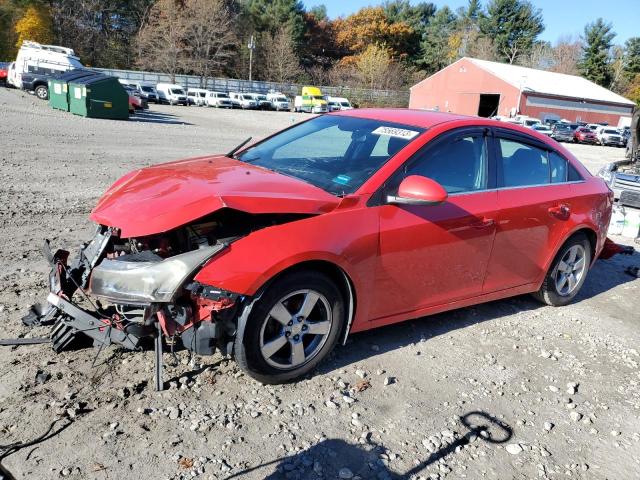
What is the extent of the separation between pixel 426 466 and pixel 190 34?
6686cm

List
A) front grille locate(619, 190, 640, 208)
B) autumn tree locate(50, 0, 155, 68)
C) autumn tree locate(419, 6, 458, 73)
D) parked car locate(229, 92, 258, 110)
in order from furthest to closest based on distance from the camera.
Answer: autumn tree locate(419, 6, 458, 73), autumn tree locate(50, 0, 155, 68), parked car locate(229, 92, 258, 110), front grille locate(619, 190, 640, 208)

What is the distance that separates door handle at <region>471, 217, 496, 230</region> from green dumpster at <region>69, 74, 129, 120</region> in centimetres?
2215

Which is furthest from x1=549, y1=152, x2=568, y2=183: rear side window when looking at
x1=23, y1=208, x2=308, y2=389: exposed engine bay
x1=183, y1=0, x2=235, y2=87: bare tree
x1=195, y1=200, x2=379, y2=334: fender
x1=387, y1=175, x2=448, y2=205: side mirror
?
x1=183, y1=0, x2=235, y2=87: bare tree

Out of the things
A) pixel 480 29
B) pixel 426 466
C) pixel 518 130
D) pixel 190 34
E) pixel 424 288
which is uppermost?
pixel 480 29

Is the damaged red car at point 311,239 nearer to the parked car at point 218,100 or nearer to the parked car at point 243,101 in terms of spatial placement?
the parked car at point 218,100

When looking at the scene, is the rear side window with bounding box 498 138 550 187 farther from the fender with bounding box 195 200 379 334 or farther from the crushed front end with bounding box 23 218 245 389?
the crushed front end with bounding box 23 218 245 389

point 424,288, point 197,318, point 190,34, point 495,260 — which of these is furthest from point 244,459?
point 190,34

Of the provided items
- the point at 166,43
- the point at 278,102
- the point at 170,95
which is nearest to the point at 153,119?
the point at 170,95

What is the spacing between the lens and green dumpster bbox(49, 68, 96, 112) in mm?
24097

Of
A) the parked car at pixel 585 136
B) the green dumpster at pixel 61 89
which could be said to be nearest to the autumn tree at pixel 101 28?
the green dumpster at pixel 61 89

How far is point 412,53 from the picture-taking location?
9131 cm

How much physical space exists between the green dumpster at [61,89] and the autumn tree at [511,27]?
81.0 meters

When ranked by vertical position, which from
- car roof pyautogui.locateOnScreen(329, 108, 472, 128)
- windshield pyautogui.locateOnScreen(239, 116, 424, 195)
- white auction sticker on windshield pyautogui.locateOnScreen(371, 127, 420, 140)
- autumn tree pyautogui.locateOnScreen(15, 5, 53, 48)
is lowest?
windshield pyautogui.locateOnScreen(239, 116, 424, 195)

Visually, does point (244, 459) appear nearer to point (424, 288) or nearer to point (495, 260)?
point (424, 288)
